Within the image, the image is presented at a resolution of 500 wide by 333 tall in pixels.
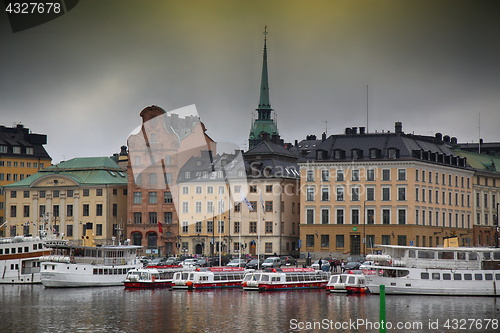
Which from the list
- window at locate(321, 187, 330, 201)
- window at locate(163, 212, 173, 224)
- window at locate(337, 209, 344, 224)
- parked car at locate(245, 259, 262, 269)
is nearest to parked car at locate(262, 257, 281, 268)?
parked car at locate(245, 259, 262, 269)

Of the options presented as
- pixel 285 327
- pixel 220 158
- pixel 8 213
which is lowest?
pixel 285 327

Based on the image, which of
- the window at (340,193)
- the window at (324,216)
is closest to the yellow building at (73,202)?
the window at (324,216)

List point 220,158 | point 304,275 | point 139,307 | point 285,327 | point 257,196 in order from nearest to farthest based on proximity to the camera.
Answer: point 285,327, point 139,307, point 304,275, point 257,196, point 220,158

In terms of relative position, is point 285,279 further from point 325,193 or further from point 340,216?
point 325,193

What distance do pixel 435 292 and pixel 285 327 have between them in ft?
90.4

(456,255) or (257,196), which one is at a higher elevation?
(257,196)

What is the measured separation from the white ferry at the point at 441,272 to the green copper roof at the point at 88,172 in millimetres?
83293

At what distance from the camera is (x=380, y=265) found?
78.1 m

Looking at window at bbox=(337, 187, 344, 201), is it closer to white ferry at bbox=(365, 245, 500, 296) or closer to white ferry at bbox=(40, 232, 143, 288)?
white ferry at bbox=(40, 232, 143, 288)

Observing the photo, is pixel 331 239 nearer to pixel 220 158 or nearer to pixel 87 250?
pixel 220 158

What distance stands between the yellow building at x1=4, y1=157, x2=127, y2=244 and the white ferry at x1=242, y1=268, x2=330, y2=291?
6887 centimetres

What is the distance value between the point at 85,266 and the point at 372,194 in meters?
50.2

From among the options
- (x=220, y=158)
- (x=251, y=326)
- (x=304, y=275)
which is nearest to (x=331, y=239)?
(x=220, y=158)

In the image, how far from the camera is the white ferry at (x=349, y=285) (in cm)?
7788
